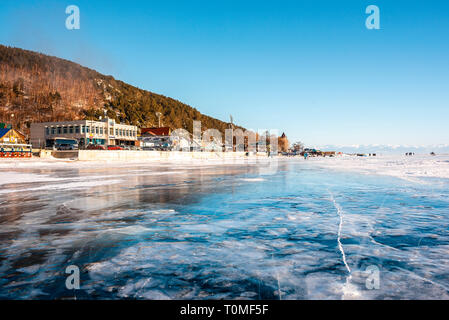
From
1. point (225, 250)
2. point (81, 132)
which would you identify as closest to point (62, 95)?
point (81, 132)

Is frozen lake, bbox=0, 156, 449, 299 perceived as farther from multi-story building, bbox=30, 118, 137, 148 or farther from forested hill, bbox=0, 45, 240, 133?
forested hill, bbox=0, 45, 240, 133

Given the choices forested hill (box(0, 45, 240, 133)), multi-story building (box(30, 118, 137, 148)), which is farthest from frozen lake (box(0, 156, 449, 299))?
forested hill (box(0, 45, 240, 133))

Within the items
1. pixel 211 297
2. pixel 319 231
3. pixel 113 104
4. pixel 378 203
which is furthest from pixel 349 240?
pixel 113 104

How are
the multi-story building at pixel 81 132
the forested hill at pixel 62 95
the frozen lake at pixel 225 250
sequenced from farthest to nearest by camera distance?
the forested hill at pixel 62 95
the multi-story building at pixel 81 132
the frozen lake at pixel 225 250

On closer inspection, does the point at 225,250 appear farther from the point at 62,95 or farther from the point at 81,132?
the point at 62,95

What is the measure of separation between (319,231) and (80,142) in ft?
239

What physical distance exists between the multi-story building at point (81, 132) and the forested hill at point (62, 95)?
50.9m

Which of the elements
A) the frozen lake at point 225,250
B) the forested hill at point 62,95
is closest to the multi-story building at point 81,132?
the forested hill at point 62,95

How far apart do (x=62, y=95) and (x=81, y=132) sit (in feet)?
312

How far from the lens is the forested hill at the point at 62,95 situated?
12719 cm

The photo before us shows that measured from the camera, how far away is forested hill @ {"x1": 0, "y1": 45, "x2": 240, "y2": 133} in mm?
127188

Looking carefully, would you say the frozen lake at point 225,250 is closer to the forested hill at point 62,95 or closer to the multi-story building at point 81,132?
the multi-story building at point 81,132

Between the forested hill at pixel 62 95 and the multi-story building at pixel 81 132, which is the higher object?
the forested hill at pixel 62 95
